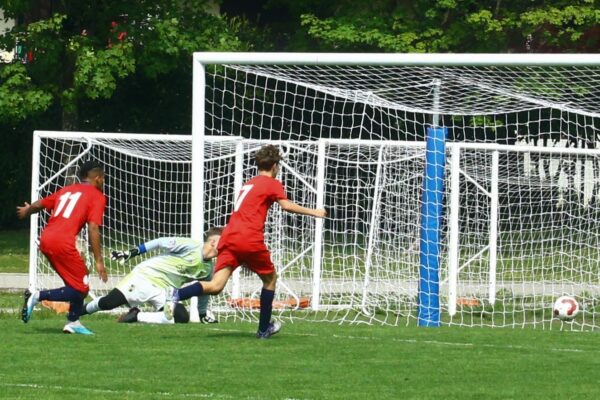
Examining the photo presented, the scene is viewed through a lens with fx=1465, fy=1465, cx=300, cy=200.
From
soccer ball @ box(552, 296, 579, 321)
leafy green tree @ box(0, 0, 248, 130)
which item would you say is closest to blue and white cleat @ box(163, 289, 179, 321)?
soccer ball @ box(552, 296, 579, 321)

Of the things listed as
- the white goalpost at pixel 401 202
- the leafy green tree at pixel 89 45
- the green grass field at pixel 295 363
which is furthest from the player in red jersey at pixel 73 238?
the leafy green tree at pixel 89 45

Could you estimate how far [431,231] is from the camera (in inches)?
592

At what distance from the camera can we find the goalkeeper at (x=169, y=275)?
15.0 meters

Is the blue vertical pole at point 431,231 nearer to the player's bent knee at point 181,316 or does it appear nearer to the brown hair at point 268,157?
the player's bent knee at point 181,316

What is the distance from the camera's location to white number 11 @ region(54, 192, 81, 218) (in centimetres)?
1324

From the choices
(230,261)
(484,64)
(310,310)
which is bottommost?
(310,310)

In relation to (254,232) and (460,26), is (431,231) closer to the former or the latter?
(254,232)

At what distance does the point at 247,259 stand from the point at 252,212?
1.36 ft

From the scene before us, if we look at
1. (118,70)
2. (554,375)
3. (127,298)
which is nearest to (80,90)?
(118,70)

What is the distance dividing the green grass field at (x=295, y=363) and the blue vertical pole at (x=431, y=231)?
1.49 feet

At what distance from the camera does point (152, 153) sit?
68.5ft

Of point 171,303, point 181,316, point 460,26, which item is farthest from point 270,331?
point 460,26

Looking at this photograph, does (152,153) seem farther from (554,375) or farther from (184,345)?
(554,375)

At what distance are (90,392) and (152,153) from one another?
38.0ft
